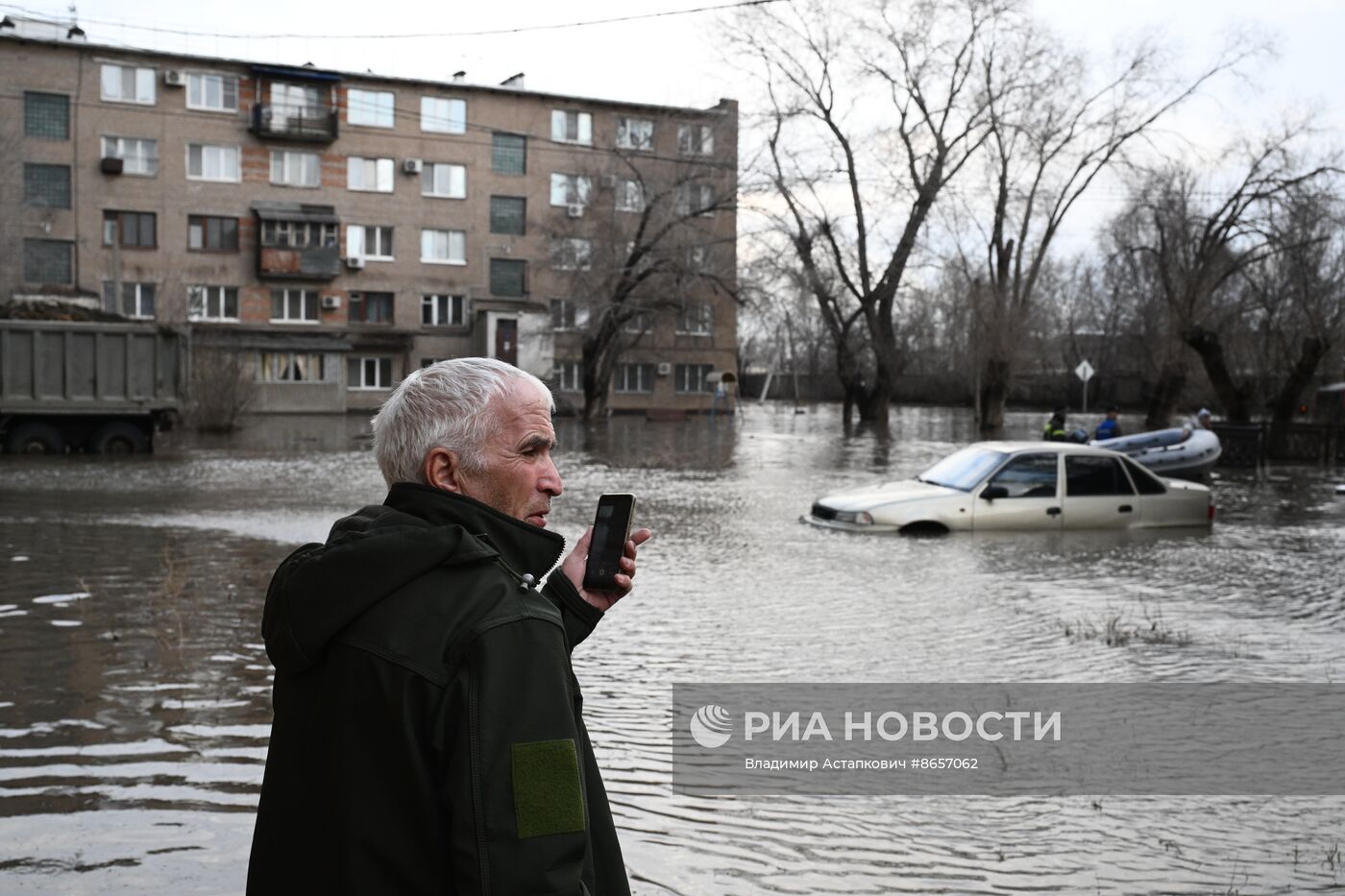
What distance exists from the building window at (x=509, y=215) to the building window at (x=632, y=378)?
26.6 feet

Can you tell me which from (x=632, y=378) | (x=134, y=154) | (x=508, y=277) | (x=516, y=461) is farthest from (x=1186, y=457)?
(x=134, y=154)

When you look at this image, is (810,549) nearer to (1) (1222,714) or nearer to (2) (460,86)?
(1) (1222,714)

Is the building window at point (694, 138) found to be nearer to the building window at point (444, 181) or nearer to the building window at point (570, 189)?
the building window at point (570, 189)

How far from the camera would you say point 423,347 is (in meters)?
60.2

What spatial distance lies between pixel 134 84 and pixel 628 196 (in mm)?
20904

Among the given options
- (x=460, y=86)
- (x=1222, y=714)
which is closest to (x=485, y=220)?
(x=460, y=86)

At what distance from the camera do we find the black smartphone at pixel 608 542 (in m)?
2.92

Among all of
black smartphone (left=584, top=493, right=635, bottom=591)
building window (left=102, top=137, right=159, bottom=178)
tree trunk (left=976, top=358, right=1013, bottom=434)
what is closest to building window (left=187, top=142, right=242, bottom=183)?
building window (left=102, top=137, right=159, bottom=178)

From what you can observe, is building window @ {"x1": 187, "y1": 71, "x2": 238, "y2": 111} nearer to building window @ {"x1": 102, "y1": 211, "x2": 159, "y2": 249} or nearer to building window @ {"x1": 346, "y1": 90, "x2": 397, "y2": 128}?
building window @ {"x1": 346, "y1": 90, "x2": 397, "y2": 128}

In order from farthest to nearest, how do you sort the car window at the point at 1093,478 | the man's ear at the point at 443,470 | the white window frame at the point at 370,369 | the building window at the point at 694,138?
the white window frame at the point at 370,369, the building window at the point at 694,138, the car window at the point at 1093,478, the man's ear at the point at 443,470

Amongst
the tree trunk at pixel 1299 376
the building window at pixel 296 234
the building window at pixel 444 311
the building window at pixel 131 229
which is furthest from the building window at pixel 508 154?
the tree trunk at pixel 1299 376

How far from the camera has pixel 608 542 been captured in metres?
2.96

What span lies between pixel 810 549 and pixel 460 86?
49.6 meters

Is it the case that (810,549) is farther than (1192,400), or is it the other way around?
(1192,400)
